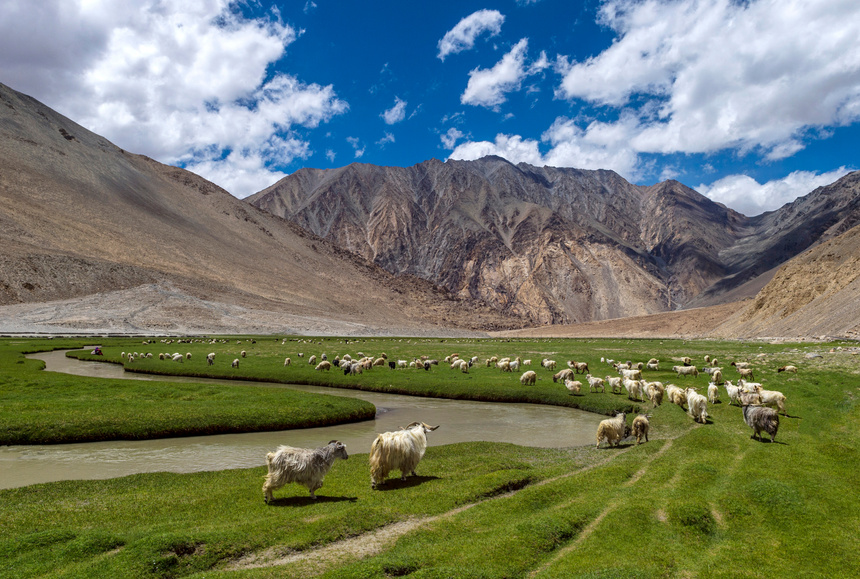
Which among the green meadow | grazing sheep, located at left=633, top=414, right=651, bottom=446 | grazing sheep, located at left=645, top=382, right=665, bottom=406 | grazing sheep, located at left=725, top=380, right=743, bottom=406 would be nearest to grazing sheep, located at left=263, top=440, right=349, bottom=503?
the green meadow

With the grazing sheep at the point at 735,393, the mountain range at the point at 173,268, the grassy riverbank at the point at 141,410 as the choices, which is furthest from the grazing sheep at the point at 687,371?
the mountain range at the point at 173,268

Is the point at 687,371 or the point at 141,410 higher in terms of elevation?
the point at 687,371

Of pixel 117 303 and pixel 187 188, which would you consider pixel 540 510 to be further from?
pixel 187 188

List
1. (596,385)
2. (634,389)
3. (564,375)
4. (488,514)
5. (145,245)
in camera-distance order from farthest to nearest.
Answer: (145,245)
(564,375)
(596,385)
(634,389)
(488,514)

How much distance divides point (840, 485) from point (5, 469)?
24388 mm

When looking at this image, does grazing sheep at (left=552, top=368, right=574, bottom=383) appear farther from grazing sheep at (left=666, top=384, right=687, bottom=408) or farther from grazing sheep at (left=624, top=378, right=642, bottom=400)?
grazing sheep at (left=666, top=384, right=687, bottom=408)

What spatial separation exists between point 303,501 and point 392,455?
258 cm

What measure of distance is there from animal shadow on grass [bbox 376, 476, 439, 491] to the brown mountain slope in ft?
336

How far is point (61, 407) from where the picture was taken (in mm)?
23031

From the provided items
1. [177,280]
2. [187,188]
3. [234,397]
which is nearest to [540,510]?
[234,397]

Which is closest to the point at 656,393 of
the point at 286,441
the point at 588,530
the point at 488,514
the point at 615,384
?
the point at 615,384

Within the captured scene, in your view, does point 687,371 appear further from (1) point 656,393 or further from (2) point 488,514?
(2) point 488,514

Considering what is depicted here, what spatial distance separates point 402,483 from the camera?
13.8m

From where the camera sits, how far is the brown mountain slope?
11256 centimetres
